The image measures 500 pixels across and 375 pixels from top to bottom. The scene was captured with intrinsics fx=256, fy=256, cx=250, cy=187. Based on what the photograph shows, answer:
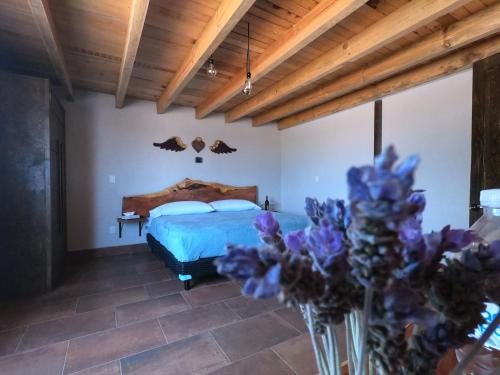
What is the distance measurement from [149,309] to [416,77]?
11.5ft

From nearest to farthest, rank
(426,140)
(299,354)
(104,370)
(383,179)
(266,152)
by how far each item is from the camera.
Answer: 1. (383,179)
2. (104,370)
3. (299,354)
4. (426,140)
5. (266,152)

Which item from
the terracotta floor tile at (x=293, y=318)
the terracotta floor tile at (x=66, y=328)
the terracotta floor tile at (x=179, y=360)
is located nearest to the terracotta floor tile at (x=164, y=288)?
the terracotta floor tile at (x=66, y=328)

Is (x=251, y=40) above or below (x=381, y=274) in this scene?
above

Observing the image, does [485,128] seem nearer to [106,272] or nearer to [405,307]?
[405,307]

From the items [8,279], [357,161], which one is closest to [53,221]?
[8,279]

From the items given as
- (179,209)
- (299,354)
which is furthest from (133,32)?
(299,354)

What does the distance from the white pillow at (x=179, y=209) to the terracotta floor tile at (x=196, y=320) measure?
1667 millimetres

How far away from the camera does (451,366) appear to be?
65 centimetres

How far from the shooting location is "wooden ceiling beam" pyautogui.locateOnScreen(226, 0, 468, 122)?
165cm

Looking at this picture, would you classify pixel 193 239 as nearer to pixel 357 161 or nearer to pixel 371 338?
pixel 371 338

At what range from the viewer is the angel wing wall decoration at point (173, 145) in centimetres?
404

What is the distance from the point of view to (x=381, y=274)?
0.28 metres

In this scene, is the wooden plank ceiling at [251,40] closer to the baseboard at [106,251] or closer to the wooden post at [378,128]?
the wooden post at [378,128]

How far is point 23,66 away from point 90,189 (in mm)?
1578
